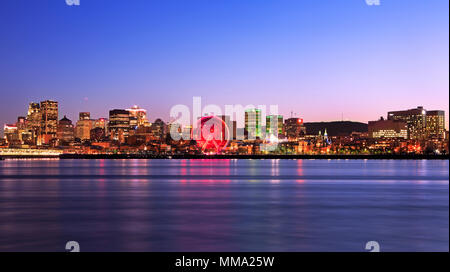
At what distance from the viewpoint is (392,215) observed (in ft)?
120

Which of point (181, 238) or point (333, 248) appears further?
point (181, 238)

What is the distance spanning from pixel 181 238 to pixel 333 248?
23.6 feet

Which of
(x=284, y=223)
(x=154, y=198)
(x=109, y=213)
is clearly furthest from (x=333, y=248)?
(x=154, y=198)

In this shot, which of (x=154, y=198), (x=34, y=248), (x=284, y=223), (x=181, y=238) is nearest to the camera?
(x=34, y=248)
